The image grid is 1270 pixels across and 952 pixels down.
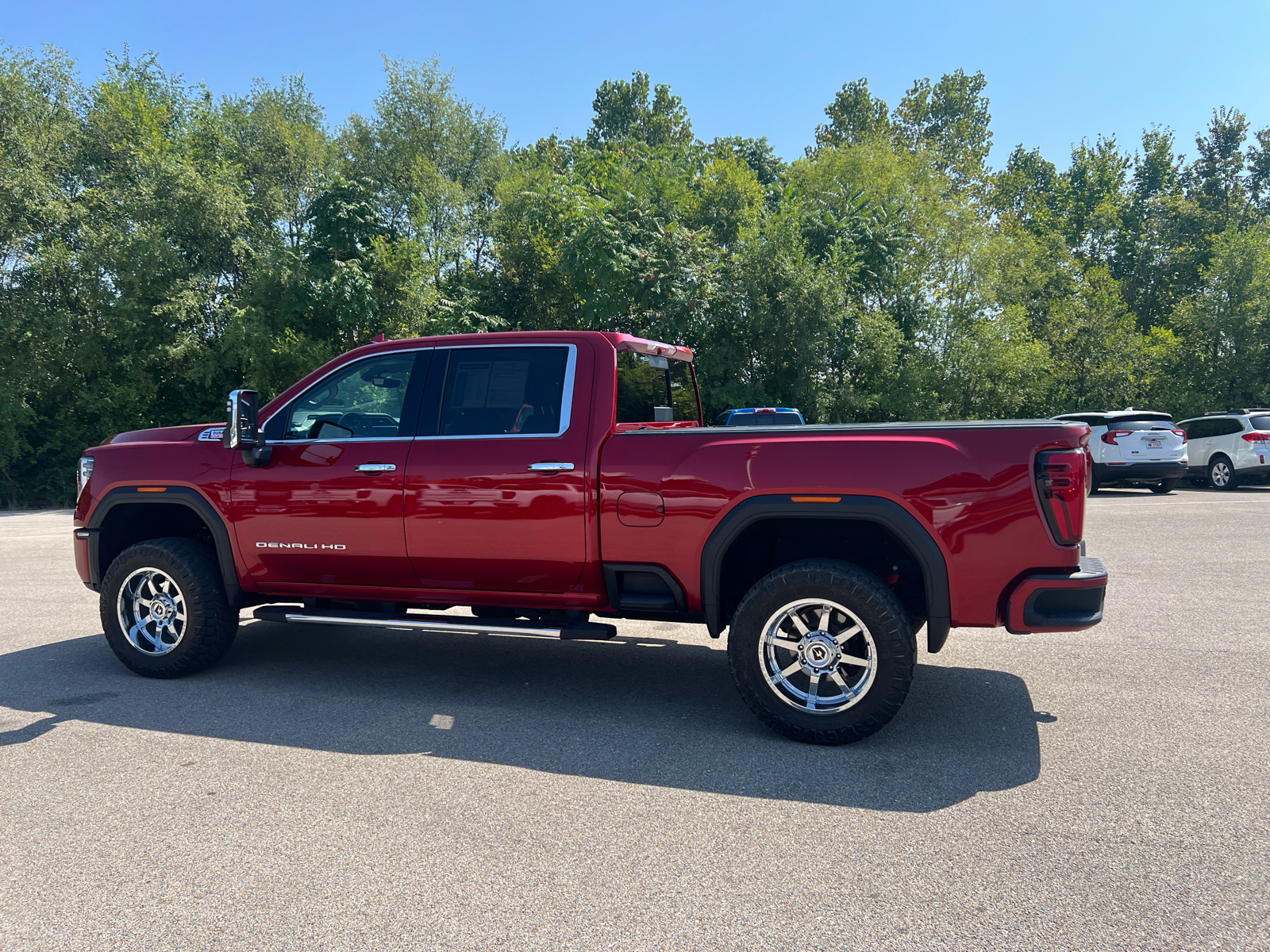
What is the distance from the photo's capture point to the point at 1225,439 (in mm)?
18891

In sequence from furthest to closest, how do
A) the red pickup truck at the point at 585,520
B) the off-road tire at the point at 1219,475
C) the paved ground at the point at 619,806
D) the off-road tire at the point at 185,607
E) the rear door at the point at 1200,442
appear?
the rear door at the point at 1200,442, the off-road tire at the point at 1219,475, the off-road tire at the point at 185,607, the red pickup truck at the point at 585,520, the paved ground at the point at 619,806

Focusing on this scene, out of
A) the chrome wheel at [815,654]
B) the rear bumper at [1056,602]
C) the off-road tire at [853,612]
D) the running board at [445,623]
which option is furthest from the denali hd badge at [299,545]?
the rear bumper at [1056,602]

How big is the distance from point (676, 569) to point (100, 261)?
23.3 metres

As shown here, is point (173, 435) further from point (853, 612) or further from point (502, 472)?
point (853, 612)

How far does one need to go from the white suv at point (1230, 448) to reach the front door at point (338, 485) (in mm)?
19007

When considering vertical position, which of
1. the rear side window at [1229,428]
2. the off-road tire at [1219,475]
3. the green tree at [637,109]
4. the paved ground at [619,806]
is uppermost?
the green tree at [637,109]

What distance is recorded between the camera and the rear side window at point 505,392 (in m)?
4.97

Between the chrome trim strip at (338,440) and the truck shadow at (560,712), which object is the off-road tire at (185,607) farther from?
the chrome trim strip at (338,440)

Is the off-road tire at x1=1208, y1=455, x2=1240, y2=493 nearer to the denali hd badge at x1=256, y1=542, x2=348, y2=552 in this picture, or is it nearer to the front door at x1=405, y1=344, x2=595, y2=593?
the front door at x1=405, y1=344, x2=595, y2=593

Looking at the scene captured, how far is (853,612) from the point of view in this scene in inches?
167

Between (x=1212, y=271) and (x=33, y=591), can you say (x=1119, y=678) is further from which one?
(x=1212, y=271)

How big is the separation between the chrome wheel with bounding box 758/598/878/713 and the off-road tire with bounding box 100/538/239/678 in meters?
3.37

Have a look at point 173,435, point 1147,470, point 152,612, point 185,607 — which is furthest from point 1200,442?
point 152,612

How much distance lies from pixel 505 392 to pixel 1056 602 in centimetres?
300
